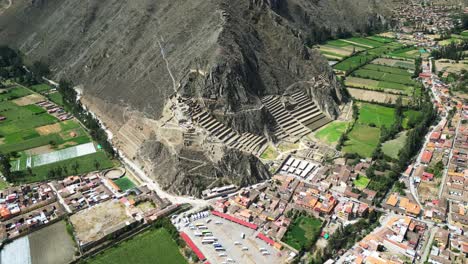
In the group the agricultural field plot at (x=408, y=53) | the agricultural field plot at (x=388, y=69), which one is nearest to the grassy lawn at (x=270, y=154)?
the agricultural field plot at (x=388, y=69)

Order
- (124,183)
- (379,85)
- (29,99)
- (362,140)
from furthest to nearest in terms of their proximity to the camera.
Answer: (379,85), (29,99), (362,140), (124,183)

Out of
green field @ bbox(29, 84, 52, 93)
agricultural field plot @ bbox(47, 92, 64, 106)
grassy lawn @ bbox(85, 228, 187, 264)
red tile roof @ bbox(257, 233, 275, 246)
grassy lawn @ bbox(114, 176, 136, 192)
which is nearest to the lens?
grassy lawn @ bbox(85, 228, 187, 264)

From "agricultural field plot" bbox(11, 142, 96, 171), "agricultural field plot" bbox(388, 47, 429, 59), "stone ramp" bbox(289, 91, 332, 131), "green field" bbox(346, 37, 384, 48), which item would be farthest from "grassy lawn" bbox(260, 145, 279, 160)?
"green field" bbox(346, 37, 384, 48)

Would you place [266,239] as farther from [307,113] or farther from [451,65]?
[451,65]

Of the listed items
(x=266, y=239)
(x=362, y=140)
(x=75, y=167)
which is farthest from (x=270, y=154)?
(x=75, y=167)

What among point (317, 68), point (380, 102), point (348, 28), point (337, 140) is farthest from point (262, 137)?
point (348, 28)

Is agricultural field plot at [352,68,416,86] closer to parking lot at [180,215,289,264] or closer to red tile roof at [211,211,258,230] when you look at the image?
red tile roof at [211,211,258,230]

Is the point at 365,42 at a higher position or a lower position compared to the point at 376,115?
higher
